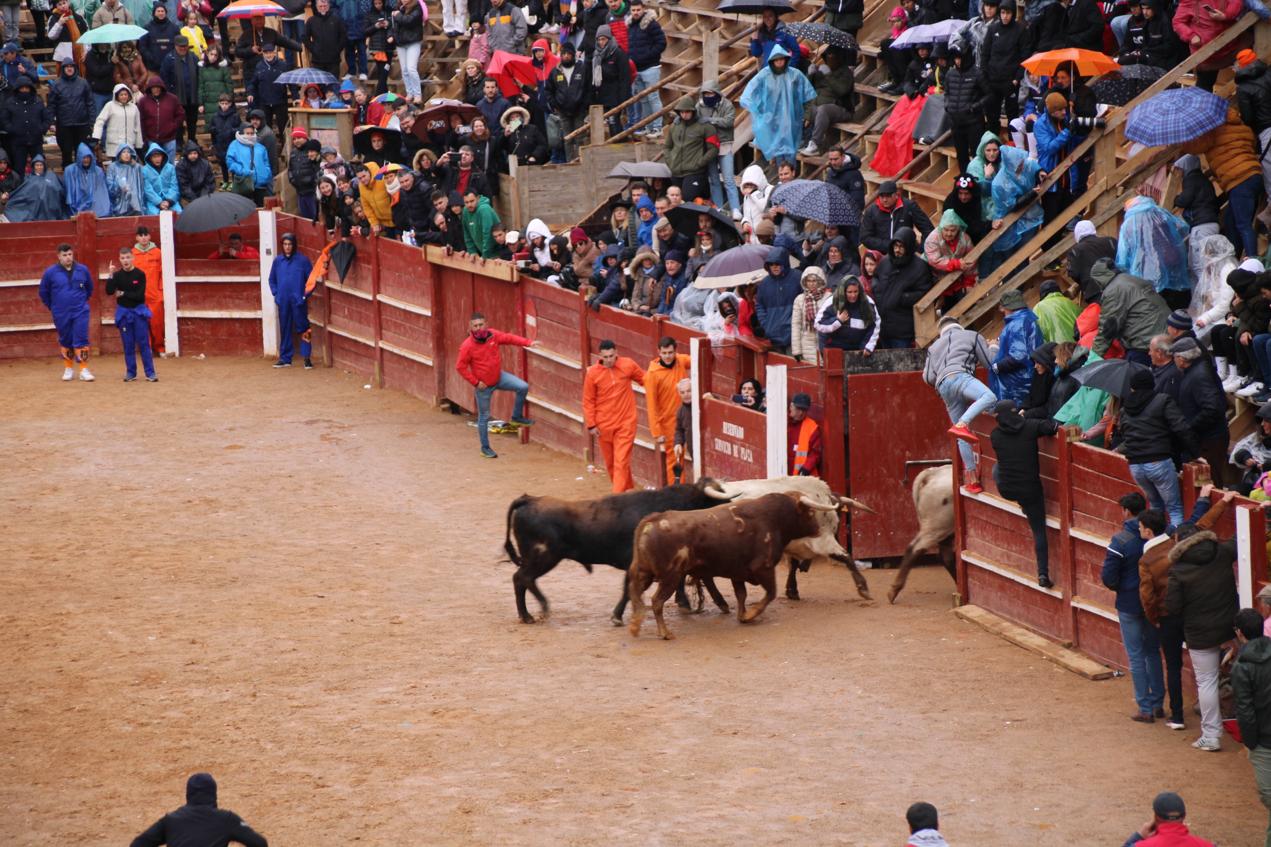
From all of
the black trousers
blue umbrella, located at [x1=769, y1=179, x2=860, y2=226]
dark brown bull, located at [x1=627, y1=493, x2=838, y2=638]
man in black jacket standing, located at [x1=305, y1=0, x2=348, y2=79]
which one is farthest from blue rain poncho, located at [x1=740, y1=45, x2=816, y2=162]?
the black trousers

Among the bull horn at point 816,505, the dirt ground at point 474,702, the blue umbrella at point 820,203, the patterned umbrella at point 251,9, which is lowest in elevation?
the dirt ground at point 474,702

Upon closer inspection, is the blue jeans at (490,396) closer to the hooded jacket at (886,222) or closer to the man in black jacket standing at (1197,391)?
the hooded jacket at (886,222)

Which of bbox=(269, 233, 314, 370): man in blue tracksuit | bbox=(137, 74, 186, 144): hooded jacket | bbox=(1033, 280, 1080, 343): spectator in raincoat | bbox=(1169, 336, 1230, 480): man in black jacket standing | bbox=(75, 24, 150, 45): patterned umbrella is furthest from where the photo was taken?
bbox=(137, 74, 186, 144): hooded jacket

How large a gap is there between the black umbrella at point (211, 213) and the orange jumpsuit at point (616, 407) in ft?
29.5

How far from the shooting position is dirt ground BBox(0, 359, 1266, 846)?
35.9 feet

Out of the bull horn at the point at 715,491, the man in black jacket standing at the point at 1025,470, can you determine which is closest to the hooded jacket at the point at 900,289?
the bull horn at the point at 715,491

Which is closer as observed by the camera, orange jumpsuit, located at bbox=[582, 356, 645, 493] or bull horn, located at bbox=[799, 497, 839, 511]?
bull horn, located at bbox=[799, 497, 839, 511]

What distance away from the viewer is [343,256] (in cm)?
2475

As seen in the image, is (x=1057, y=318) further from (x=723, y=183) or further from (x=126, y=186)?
(x=126, y=186)

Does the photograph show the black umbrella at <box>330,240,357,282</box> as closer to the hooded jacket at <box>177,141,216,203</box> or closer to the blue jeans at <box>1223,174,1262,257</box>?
the hooded jacket at <box>177,141,216,203</box>

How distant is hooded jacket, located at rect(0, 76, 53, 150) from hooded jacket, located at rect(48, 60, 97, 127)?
407 millimetres

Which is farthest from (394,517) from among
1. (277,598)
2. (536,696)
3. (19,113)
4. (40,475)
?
(19,113)

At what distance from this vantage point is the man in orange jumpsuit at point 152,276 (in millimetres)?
26078

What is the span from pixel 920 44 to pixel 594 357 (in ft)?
17.8
